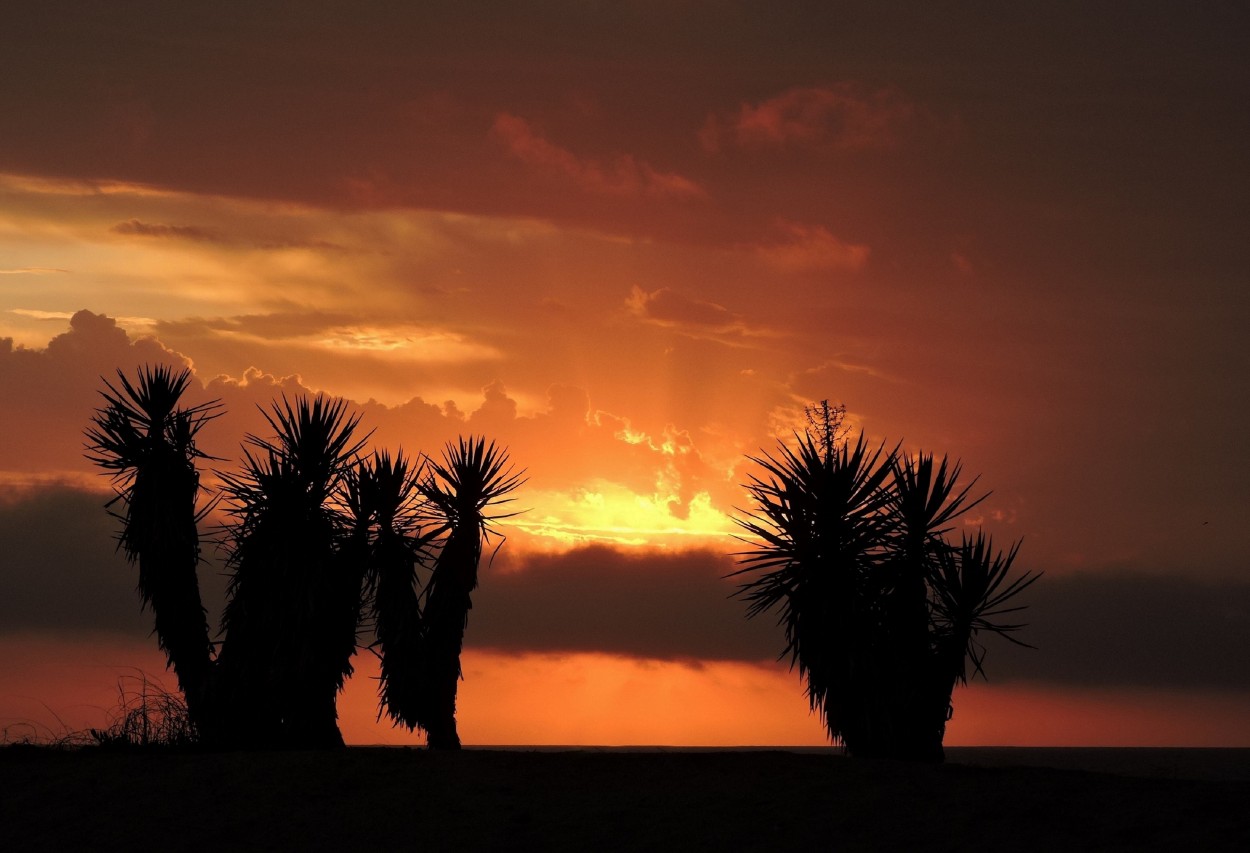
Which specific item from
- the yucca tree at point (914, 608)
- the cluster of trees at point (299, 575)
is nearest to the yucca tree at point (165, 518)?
the cluster of trees at point (299, 575)

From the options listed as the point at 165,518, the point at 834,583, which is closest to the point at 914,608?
the point at 834,583

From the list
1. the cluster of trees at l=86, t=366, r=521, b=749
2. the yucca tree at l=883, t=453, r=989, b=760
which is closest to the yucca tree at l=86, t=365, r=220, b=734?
the cluster of trees at l=86, t=366, r=521, b=749

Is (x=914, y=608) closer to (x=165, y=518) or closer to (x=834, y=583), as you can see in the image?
(x=834, y=583)

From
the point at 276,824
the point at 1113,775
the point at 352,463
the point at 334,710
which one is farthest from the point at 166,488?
the point at 1113,775

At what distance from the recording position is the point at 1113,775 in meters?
15.4

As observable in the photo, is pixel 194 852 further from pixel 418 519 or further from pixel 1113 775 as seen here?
pixel 418 519

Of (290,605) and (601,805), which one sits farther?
(290,605)

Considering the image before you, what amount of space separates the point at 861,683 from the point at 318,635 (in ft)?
36.3

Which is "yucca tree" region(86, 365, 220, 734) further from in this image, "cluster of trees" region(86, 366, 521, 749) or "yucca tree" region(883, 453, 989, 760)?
"yucca tree" region(883, 453, 989, 760)

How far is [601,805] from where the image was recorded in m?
15.3

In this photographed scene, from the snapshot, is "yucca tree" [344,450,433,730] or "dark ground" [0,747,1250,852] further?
"yucca tree" [344,450,433,730]

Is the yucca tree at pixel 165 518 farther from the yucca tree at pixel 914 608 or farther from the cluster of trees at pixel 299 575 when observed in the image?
the yucca tree at pixel 914 608

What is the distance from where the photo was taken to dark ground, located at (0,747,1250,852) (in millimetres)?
13328

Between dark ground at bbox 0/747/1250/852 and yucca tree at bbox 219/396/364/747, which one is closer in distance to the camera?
dark ground at bbox 0/747/1250/852
